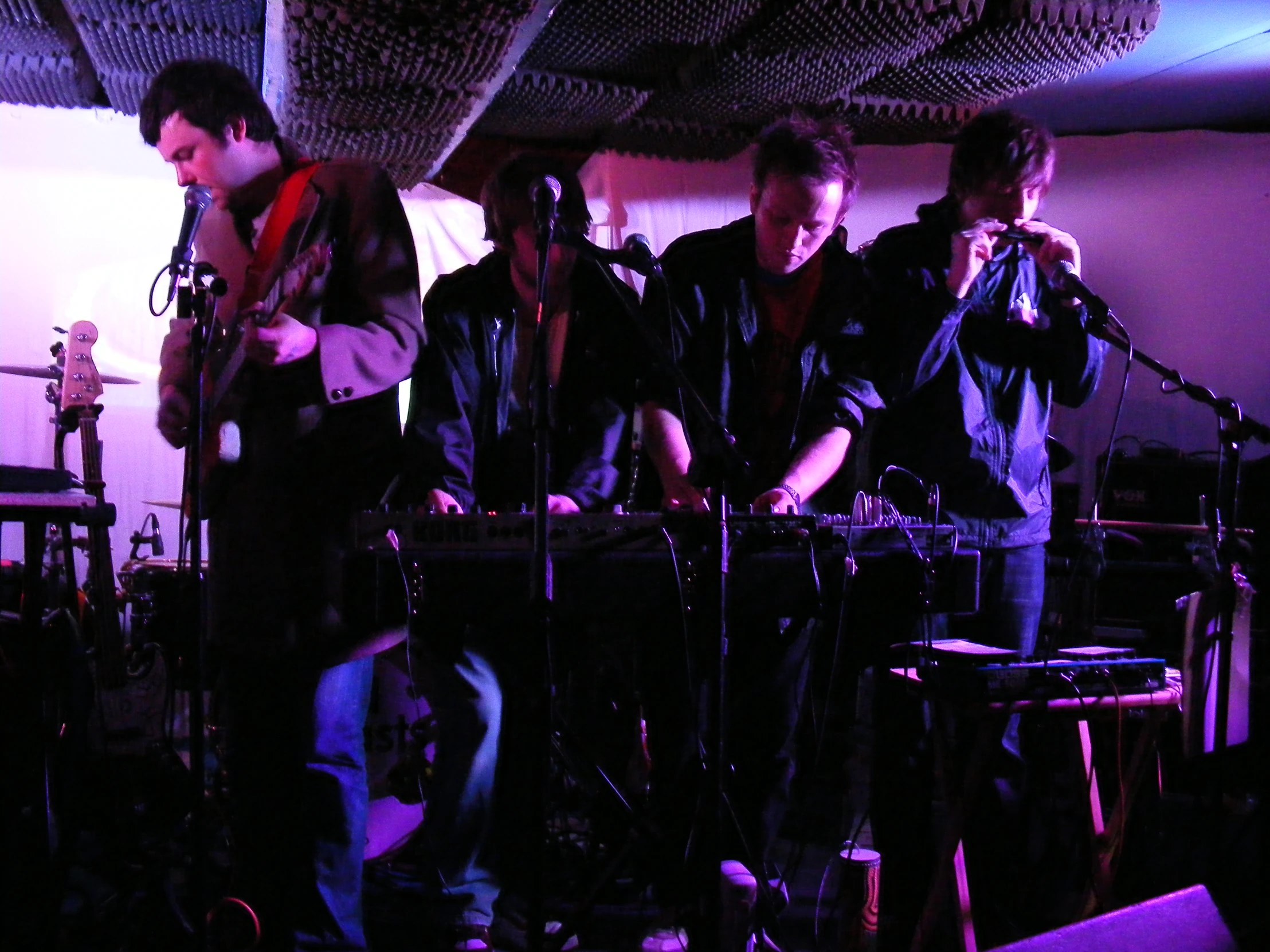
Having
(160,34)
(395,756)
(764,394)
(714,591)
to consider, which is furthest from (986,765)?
(160,34)

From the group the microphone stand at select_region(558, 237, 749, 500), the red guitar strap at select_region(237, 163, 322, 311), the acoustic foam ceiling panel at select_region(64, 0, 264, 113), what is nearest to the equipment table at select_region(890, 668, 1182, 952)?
the microphone stand at select_region(558, 237, 749, 500)

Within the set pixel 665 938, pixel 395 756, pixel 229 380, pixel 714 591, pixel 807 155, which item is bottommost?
pixel 395 756

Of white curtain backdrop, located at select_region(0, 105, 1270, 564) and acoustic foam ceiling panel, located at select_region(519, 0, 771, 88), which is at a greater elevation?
acoustic foam ceiling panel, located at select_region(519, 0, 771, 88)

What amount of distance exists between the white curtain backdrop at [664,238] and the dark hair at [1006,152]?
3.13m

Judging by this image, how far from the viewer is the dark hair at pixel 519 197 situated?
9.21 feet

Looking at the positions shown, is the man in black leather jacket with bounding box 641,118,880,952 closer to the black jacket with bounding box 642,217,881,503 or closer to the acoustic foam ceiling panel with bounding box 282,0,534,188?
the black jacket with bounding box 642,217,881,503

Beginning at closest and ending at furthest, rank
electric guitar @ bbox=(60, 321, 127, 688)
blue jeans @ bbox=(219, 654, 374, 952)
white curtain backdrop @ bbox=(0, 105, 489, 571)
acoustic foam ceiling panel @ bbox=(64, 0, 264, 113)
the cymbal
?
blue jeans @ bbox=(219, 654, 374, 952) < acoustic foam ceiling panel @ bbox=(64, 0, 264, 113) < electric guitar @ bbox=(60, 321, 127, 688) < the cymbal < white curtain backdrop @ bbox=(0, 105, 489, 571)

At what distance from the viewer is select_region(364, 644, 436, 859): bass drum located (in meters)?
3.68

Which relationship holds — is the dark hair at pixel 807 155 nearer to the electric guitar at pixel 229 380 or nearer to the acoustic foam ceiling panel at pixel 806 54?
the electric guitar at pixel 229 380

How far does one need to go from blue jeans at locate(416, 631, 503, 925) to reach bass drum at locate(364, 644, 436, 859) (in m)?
0.43

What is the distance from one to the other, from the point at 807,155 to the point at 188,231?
154 centimetres

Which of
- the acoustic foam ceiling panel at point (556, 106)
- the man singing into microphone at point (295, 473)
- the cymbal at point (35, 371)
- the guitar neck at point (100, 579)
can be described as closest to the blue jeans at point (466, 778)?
the man singing into microphone at point (295, 473)

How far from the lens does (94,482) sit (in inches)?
174

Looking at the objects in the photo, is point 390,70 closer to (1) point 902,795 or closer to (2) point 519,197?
(2) point 519,197
